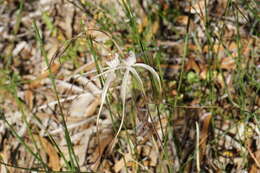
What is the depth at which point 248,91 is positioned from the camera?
1.44m

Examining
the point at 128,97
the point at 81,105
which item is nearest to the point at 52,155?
the point at 81,105

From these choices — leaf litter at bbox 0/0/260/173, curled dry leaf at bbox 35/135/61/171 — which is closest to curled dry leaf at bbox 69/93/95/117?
leaf litter at bbox 0/0/260/173

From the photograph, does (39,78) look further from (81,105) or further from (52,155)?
(52,155)

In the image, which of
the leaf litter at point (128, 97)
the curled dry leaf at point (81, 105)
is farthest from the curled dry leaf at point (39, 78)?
the curled dry leaf at point (81, 105)

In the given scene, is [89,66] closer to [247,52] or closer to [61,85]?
[61,85]

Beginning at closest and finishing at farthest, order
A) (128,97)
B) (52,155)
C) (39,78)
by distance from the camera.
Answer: (52,155) < (128,97) < (39,78)

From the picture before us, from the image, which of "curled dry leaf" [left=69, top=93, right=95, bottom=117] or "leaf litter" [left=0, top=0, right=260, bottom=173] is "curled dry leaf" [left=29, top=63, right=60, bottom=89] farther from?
"curled dry leaf" [left=69, top=93, right=95, bottom=117]

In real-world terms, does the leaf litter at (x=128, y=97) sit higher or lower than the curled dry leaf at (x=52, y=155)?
higher

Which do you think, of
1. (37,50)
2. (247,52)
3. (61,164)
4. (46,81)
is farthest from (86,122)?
(247,52)

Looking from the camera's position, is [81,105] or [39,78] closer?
[81,105]

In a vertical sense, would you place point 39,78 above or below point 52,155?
above

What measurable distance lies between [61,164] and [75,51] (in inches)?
21.2

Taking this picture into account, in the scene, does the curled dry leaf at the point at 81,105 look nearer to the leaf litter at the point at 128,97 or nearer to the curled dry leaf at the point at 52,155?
the leaf litter at the point at 128,97

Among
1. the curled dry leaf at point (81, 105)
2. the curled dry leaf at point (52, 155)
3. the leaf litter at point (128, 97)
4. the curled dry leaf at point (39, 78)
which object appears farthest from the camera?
the curled dry leaf at point (39, 78)
